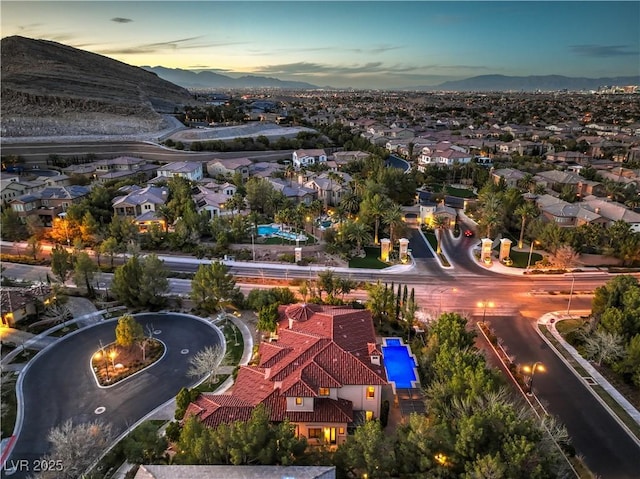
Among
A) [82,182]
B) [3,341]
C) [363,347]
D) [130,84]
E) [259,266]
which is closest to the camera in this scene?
[363,347]

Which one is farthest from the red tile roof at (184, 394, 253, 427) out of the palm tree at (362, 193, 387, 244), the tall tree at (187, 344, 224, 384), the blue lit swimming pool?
the blue lit swimming pool

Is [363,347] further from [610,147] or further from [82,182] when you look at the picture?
[610,147]

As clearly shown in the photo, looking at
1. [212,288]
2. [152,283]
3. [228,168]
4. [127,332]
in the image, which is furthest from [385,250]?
[228,168]

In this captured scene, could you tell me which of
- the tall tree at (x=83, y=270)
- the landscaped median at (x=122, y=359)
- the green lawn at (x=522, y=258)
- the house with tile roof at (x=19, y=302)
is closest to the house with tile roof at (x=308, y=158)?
the green lawn at (x=522, y=258)

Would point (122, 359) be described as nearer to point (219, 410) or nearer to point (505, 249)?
point (219, 410)

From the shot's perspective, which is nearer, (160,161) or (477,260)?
(477,260)

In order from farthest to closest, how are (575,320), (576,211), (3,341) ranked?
1. (576,211)
2. (575,320)
3. (3,341)


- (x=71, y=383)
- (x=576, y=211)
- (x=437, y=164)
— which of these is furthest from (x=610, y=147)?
(x=71, y=383)
